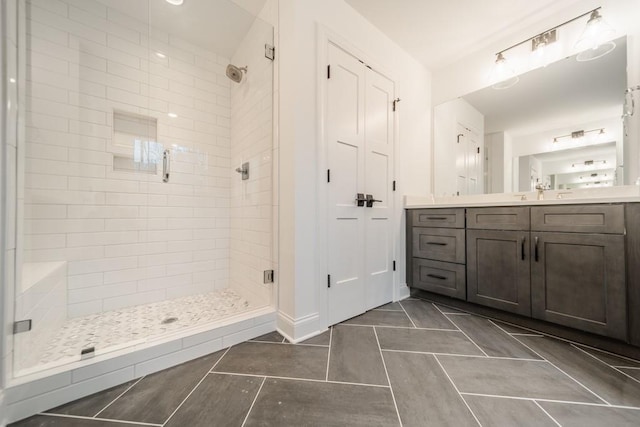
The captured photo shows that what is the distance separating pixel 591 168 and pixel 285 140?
217 centimetres

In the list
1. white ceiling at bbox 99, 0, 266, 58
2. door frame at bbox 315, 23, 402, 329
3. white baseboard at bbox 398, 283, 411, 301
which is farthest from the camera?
white baseboard at bbox 398, 283, 411, 301

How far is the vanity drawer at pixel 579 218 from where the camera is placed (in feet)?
4.14

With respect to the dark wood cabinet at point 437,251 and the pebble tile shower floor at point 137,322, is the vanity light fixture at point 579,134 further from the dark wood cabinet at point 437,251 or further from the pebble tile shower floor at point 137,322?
the pebble tile shower floor at point 137,322

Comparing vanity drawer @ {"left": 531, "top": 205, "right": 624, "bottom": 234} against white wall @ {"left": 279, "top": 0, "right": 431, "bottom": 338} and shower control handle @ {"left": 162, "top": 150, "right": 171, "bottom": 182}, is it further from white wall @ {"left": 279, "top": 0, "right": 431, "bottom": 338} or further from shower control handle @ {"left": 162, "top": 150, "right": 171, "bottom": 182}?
shower control handle @ {"left": 162, "top": 150, "right": 171, "bottom": 182}

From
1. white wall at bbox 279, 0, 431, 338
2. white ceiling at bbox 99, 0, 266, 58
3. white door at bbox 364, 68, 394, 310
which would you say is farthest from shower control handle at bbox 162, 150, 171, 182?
white door at bbox 364, 68, 394, 310

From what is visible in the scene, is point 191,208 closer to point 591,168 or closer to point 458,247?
point 458,247

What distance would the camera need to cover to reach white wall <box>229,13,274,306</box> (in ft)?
5.65

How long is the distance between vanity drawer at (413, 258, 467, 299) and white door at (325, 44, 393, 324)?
11.2 inches

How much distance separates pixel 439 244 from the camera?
201 cm

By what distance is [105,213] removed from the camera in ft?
5.91

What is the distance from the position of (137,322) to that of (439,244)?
7.95 feet

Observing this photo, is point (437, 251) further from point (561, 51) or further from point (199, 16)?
point (199, 16)

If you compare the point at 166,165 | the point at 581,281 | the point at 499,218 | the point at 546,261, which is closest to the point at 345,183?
the point at 499,218

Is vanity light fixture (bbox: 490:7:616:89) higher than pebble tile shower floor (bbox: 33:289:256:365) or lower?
higher
